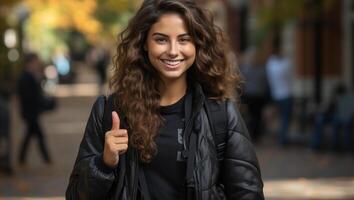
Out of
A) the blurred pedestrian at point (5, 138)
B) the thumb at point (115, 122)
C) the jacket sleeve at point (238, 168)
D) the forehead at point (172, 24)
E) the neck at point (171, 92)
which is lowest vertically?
the blurred pedestrian at point (5, 138)

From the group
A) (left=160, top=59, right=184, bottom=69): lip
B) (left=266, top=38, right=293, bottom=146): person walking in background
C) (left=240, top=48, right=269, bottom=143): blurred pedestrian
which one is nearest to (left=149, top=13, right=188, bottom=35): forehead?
(left=160, top=59, right=184, bottom=69): lip

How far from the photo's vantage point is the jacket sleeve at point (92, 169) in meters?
3.00

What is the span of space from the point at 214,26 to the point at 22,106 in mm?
10865

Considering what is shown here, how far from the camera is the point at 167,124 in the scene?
10.1 feet

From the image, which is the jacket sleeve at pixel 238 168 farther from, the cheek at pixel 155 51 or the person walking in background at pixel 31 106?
the person walking in background at pixel 31 106

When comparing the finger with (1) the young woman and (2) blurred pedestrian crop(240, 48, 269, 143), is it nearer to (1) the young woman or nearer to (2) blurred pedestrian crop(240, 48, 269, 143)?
(1) the young woman

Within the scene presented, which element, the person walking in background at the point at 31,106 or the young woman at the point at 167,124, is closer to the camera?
the young woman at the point at 167,124

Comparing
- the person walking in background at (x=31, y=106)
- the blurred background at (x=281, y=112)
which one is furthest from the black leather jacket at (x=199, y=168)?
the person walking in background at (x=31, y=106)

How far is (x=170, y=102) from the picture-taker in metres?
3.16

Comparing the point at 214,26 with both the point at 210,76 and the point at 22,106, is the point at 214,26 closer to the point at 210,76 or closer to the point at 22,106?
the point at 210,76

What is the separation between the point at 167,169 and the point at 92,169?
0.28 meters

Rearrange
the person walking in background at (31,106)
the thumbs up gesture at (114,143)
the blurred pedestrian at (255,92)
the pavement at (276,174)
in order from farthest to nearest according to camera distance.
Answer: the blurred pedestrian at (255,92) → the person walking in background at (31,106) → the pavement at (276,174) → the thumbs up gesture at (114,143)

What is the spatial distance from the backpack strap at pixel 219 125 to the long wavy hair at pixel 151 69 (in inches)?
3.0

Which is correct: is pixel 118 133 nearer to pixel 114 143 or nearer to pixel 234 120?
pixel 114 143
